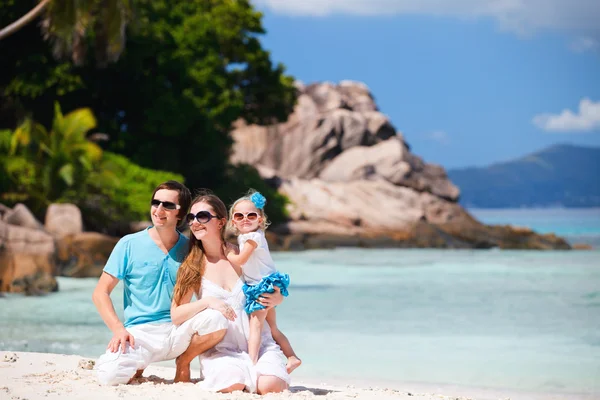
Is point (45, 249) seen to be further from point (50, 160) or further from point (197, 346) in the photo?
point (197, 346)

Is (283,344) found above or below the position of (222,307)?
below

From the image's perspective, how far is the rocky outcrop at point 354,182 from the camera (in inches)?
1347

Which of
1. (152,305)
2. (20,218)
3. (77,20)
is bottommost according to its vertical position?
(152,305)

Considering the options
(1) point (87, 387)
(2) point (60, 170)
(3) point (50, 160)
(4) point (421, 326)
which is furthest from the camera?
(3) point (50, 160)

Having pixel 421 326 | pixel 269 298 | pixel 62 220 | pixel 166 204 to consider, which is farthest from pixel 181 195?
pixel 62 220

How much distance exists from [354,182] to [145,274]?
1296 inches

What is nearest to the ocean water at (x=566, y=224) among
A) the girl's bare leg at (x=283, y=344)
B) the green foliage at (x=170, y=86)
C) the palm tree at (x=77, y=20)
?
A: the green foliage at (x=170, y=86)

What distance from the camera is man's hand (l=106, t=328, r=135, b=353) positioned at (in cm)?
544

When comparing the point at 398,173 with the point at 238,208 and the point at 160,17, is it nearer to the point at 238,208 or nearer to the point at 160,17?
the point at 160,17

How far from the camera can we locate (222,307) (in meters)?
5.53

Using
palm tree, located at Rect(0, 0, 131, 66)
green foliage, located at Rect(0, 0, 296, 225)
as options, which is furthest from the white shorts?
green foliage, located at Rect(0, 0, 296, 225)

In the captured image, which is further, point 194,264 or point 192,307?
point 194,264

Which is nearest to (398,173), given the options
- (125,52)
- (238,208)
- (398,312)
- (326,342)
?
(125,52)

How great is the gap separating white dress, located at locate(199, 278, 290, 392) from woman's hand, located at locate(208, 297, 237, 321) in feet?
0.13
